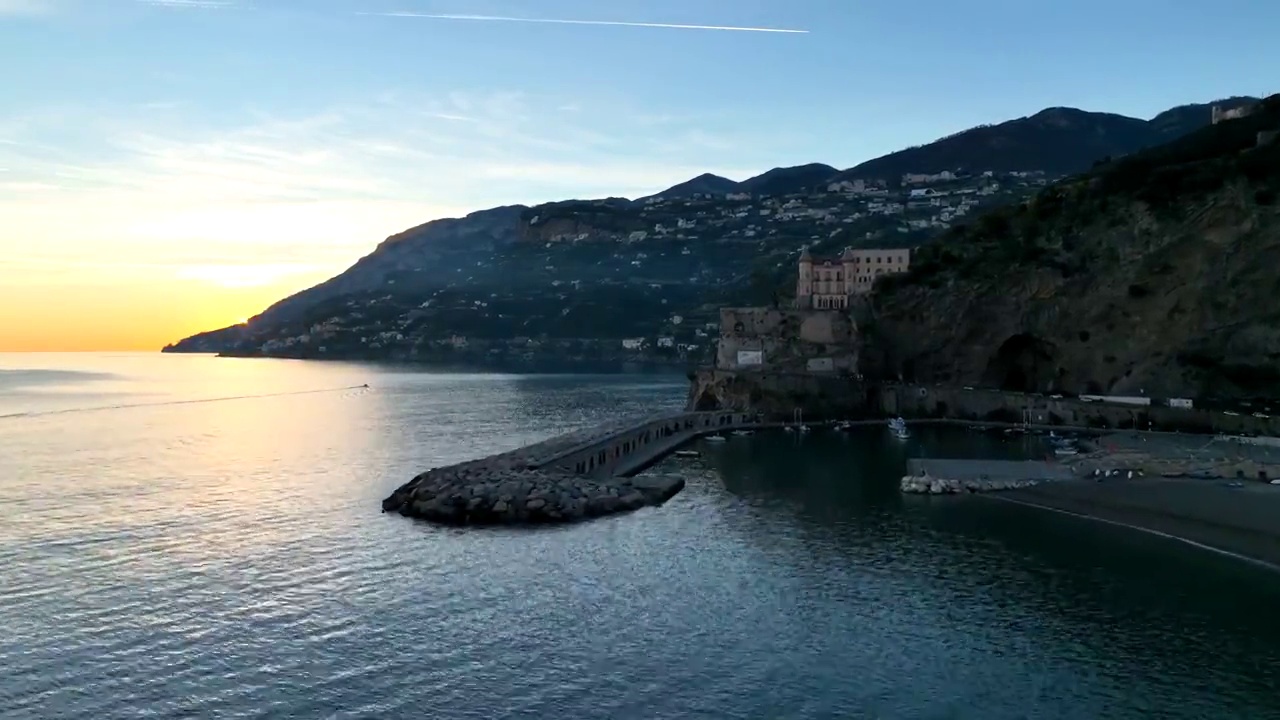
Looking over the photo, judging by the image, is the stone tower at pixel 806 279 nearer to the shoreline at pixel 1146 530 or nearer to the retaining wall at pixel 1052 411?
the retaining wall at pixel 1052 411

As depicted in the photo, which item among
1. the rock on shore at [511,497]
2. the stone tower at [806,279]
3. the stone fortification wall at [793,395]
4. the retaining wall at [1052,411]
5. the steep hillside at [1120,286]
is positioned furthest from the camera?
the stone tower at [806,279]

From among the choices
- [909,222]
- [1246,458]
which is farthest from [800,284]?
[909,222]

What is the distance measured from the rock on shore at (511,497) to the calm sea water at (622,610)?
1.57 metres

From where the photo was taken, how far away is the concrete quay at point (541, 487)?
1722 inches

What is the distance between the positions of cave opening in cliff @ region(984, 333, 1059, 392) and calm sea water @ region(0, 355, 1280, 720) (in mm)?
34531

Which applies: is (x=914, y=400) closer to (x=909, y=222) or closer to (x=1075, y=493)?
(x=1075, y=493)

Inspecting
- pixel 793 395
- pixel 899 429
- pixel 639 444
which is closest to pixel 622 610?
pixel 639 444

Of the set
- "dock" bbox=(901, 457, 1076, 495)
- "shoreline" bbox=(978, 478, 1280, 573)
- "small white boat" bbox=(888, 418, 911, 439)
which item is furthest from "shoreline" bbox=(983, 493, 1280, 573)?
"small white boat" bbox=(888, 418, 911, 439)

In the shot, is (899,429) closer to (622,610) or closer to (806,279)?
(806,279)

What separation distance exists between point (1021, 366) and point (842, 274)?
22825 mm

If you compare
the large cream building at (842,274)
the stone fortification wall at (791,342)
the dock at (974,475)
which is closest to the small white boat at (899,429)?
the stone fortification wall at (791,342)

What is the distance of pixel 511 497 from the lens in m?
44.5

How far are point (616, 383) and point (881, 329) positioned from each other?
70.5 meters

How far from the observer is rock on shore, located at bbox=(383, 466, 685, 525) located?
43.6 metres
